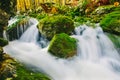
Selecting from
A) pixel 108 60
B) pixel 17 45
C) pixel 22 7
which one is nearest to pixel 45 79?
pixel 108 60

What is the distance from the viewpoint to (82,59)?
10.5 metres

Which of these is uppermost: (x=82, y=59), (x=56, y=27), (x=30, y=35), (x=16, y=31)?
(x=56, y=27)

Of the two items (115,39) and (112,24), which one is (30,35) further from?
(115,39)

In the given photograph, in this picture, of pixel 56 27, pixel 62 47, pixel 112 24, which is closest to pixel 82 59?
pixel 62 47

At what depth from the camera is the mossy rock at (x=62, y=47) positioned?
9945mm

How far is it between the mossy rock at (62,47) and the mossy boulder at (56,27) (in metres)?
1.38

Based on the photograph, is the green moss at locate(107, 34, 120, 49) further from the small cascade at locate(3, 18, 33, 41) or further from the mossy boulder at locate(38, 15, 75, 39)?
the small cascade at locate(3, 18, 33, 41)

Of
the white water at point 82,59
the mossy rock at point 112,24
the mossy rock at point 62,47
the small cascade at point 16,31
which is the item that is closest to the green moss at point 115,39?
the white water at point 82,59

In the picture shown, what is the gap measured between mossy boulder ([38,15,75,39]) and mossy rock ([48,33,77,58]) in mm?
1382

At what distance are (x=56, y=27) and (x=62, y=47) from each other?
6.84ft

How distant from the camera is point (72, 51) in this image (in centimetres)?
1026

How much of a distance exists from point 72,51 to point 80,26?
3164 millimetres

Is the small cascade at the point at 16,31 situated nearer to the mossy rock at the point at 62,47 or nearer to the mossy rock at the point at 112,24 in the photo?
the mossy rock at the point at 62,47

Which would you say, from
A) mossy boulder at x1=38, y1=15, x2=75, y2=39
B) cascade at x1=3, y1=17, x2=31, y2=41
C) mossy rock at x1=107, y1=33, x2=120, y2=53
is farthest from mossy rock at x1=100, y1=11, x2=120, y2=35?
cascade at x1=3, y1=17, x2=31, y2=41
